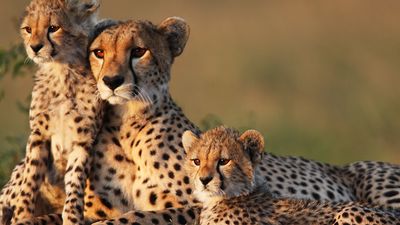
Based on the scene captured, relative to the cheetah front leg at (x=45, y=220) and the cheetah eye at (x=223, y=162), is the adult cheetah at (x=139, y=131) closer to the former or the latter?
the cheetah front leg at (x=45, y=220)

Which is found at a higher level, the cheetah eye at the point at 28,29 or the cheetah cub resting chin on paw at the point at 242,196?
the cheetah eye at the point at 28,29

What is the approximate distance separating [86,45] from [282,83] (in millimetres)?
5959

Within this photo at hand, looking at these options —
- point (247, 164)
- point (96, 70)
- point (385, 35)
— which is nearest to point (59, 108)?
point (96, 70)

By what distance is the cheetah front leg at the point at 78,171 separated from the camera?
7523 millimetres

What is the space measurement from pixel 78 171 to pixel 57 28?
68 cm

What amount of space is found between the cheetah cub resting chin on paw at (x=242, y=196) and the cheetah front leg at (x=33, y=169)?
→ 0.77 meters

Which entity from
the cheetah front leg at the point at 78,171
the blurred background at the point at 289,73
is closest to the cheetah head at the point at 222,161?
the cheetah front leg at the point at 78,171

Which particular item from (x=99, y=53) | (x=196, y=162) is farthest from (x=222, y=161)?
(x=99, y=53)

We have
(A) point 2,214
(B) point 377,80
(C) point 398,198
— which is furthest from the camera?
(B) point 377,80

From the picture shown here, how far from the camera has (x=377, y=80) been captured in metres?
13.2

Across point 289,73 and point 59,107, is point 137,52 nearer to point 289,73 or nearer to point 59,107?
point 59,107

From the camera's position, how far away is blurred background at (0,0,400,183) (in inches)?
485

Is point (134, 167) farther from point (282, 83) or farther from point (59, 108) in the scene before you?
point (282, 83)

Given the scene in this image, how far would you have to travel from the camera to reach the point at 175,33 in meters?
8.05
